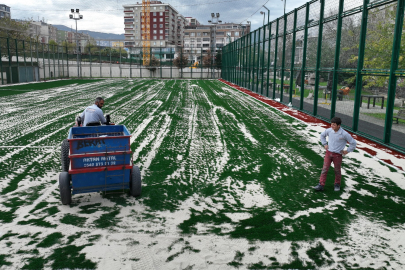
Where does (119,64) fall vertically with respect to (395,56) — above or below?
above

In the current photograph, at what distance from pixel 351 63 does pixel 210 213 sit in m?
8.98

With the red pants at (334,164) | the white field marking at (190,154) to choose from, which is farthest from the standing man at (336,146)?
the white field marking at (190,154)

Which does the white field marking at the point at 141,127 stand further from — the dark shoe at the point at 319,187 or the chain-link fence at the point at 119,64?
the chain-link fence at the point at 119,64

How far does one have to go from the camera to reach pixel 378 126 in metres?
11.7

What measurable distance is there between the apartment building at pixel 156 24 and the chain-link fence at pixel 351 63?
120m

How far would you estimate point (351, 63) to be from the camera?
1199 cm

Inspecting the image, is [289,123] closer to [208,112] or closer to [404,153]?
[208,112]

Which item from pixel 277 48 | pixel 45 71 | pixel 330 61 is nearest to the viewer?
pixel 330 61

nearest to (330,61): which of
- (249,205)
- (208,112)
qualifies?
(208,112)

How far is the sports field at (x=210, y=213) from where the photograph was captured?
4.27m

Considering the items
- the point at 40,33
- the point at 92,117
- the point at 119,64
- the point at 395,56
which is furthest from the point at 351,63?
the point at 40,33

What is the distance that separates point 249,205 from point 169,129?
6.67 m

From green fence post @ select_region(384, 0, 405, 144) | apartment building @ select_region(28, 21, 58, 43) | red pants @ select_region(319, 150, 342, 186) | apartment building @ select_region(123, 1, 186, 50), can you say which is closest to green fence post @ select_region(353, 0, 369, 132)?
green fence post @ select_region(384, 0, 405, 144)

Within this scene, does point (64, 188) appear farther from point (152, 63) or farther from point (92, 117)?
point (152, 63)
